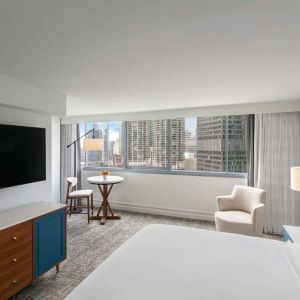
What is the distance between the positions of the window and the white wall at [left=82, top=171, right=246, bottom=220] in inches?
23.6

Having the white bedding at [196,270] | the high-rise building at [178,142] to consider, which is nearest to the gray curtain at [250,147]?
the high-rise building at [178,142]

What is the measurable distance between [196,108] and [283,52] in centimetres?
262

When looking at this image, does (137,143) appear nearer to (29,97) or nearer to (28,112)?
(28,112)

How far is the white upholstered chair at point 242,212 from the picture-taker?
315cm

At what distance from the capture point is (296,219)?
3.70 meters

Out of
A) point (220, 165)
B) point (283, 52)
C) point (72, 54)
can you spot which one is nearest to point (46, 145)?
point (72, 54)

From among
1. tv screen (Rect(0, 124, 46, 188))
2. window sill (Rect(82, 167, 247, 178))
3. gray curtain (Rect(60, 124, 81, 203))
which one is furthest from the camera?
gray curtain (Rect(60, 124, 81, 203))

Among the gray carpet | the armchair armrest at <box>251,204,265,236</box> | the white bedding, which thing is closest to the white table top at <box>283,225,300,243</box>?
the white bedding

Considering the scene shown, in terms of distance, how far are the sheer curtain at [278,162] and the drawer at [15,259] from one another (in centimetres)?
359

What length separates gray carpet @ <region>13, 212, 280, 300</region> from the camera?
2.34 meters

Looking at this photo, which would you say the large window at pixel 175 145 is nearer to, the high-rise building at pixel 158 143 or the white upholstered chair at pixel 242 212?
the high-rise building at pixel 158 143

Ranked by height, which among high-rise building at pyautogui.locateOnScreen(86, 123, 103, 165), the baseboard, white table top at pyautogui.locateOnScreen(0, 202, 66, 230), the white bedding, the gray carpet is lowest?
the gray carpet

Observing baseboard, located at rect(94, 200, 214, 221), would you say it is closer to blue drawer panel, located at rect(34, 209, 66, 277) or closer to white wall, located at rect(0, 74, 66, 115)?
blue drawer panel, located at rect(34, 209, 66, 277)

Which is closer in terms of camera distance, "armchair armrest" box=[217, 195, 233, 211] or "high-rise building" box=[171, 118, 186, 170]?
"armchair armrest" box=[217, 195, 233, 211]
